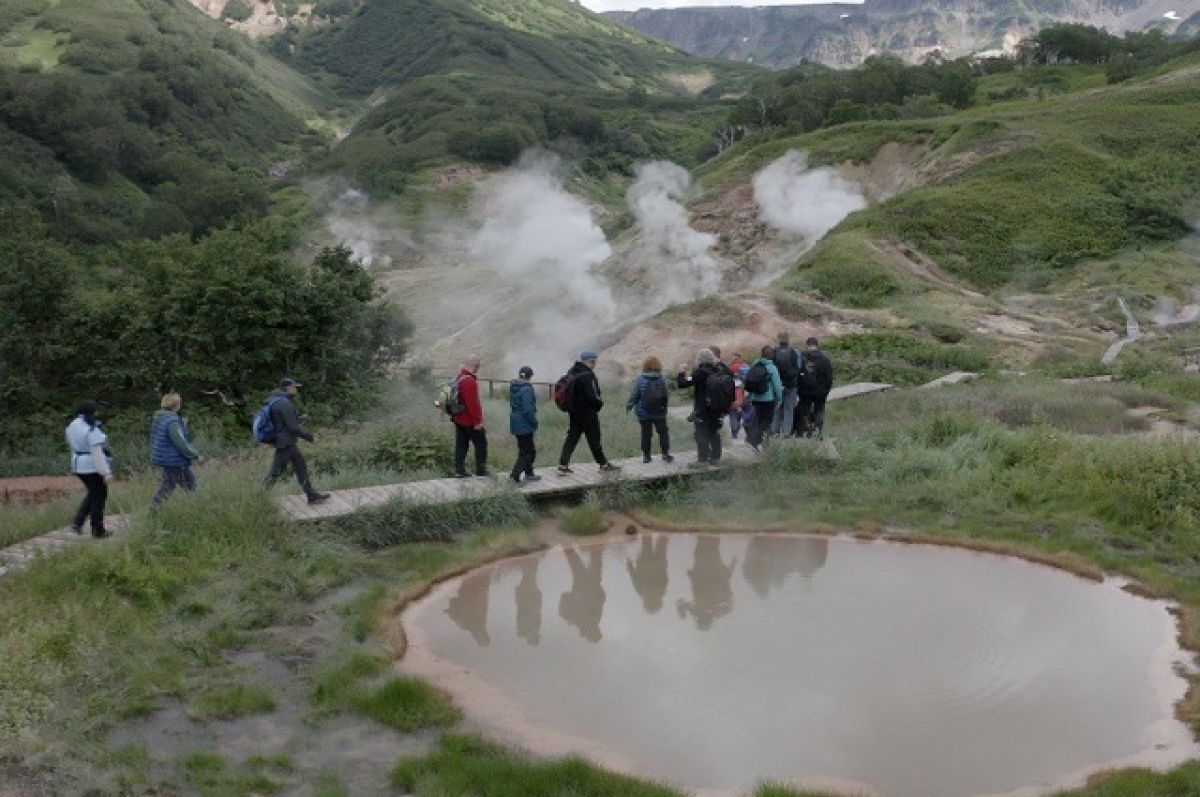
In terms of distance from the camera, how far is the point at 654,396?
38.5 ft

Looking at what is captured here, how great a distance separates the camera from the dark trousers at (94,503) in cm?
945

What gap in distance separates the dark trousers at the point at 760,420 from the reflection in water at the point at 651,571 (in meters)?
2.60

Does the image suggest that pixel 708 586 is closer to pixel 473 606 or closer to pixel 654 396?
pixel 473 606

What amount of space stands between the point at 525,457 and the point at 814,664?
467 cm

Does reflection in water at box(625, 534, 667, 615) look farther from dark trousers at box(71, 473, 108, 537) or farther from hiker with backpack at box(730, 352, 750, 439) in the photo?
dark trousers at box(71, 473, 108, 537)

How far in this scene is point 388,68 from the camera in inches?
6014

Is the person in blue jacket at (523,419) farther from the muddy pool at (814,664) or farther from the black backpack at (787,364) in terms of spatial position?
the black backpack at (787,364)

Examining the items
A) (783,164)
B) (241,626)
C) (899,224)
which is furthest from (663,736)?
(783,164)

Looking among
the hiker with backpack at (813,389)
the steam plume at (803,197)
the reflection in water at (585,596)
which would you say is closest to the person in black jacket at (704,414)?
the hiker with backpack at (813,389)

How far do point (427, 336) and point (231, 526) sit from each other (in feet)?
94.0

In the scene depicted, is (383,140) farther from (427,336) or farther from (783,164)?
(427,336)

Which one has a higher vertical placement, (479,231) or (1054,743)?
(479,231)

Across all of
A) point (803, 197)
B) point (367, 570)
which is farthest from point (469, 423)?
point (803, 197)

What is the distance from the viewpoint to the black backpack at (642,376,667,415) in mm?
11703
